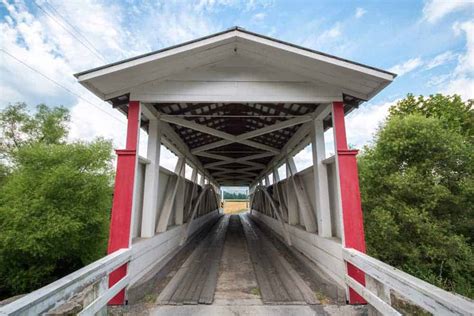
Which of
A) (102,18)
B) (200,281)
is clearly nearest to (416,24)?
(200,281)

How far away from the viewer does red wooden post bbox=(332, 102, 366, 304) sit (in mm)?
2646

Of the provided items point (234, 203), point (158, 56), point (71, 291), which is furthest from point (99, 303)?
point (234, 203)

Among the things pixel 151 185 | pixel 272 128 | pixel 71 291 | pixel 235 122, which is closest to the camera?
pixel 71 291

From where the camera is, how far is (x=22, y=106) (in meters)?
11.1

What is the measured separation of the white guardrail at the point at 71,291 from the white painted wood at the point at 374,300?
2.40 m

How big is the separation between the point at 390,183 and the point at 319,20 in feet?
15.3

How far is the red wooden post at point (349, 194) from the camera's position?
2.65 metres

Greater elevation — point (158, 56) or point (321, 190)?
point (158, 56)

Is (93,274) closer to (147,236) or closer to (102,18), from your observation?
(147,236)

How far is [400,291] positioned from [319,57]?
263 centimetres

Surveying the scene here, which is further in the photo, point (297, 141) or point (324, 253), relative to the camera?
point (297, 141)

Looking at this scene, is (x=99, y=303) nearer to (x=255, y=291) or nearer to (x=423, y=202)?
(x=255, y=291)

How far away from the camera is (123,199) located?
8.82 feet

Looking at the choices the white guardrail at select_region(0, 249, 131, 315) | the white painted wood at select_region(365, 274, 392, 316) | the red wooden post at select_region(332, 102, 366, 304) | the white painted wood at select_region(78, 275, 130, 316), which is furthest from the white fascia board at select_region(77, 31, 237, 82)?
the white painted wood at select_region(365, 274, 392, 316)
